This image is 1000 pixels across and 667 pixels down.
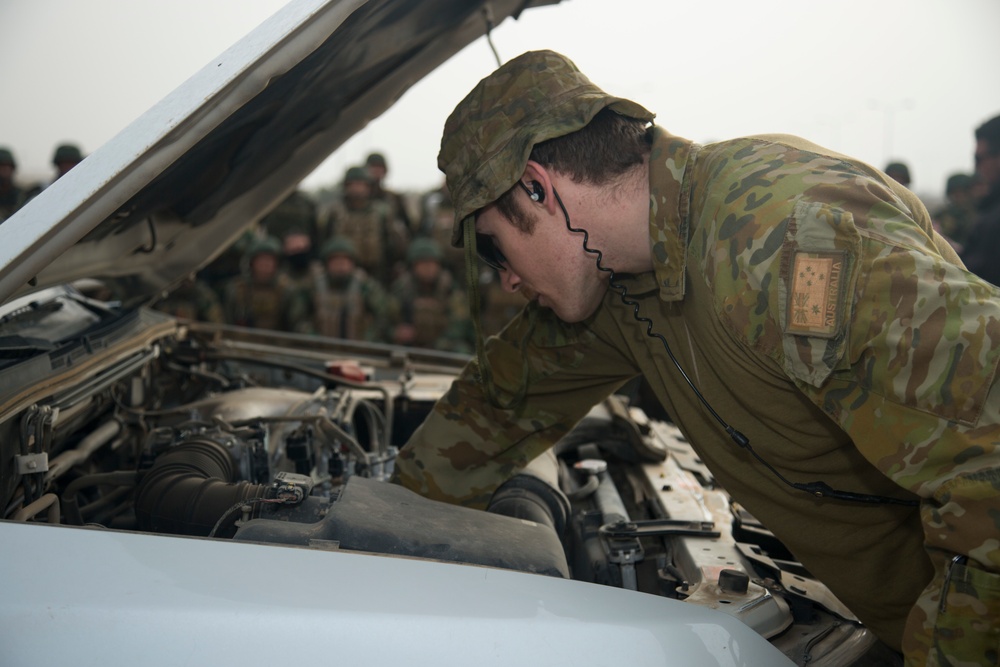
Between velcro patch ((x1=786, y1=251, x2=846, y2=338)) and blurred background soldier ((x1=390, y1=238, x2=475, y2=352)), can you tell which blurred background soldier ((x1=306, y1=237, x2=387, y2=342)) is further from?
velcro patch ((x1=786, y1=251, x2=846, y2=338))

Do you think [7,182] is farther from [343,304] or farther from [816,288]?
[816,288]

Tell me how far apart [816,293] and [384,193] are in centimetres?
758

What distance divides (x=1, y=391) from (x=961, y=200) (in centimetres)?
988

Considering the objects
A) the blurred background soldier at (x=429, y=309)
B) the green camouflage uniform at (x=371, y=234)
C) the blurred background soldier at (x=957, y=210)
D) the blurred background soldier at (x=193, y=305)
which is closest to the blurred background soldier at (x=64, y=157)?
the blurred background soldier at (x=193, y=305)

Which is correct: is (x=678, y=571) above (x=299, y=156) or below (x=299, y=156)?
below

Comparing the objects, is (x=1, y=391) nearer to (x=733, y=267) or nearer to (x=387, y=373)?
(x=733, y=267)

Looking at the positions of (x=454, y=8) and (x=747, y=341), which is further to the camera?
(x=454, y=8)

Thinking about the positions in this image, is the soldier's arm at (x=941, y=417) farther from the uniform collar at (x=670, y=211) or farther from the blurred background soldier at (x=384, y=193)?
the blurred background soldier at (x=384, y=193)

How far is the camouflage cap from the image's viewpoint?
1.51 meters

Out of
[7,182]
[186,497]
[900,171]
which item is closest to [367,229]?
[7,182]

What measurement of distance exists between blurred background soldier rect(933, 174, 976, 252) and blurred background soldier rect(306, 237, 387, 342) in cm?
633

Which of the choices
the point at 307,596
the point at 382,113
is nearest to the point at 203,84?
the point at 307,596

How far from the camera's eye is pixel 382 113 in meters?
2.26

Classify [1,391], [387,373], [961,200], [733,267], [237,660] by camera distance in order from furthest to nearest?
[961,200] < [387,373] < [1,391] < [733,267] < [237,660]
